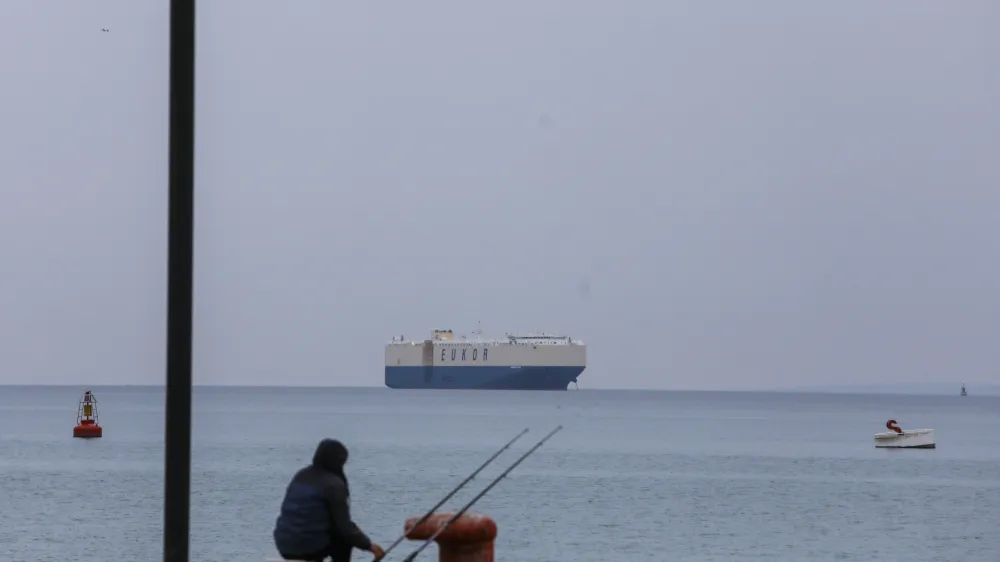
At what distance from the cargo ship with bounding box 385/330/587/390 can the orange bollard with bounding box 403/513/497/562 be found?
11304cm

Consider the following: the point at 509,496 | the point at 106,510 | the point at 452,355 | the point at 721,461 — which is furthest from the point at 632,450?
the point at 452,355

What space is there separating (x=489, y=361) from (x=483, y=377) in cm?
346

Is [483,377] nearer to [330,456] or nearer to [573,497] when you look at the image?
[573,497]

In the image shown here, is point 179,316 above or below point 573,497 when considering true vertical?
above

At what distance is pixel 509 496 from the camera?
96.0 feet

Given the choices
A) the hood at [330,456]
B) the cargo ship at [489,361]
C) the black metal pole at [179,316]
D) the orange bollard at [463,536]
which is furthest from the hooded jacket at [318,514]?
the cargo ship at [489,361]

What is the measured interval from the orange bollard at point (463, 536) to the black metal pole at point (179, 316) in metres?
1.72

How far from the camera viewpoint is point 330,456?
5828mm

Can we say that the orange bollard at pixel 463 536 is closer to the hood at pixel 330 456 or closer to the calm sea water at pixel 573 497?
the hood at pixel 330 456

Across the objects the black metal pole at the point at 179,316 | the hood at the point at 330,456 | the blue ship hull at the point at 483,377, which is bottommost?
the blue ship hull at the point at 483,377

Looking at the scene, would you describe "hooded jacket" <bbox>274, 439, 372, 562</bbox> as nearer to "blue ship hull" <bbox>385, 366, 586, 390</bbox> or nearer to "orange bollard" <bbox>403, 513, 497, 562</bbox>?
"orange bollard" <bbox>403, 513, 497, 562</bbox>

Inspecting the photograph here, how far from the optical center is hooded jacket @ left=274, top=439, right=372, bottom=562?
578 cm

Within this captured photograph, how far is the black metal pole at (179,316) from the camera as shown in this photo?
11.8 feet

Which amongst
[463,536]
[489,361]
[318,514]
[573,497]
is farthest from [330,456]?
[489,361]
